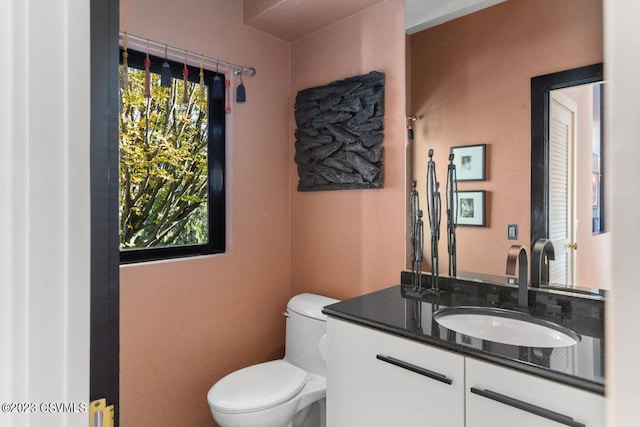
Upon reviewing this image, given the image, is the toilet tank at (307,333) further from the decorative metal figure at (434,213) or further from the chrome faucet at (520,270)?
the chrome faucet at (520,270)

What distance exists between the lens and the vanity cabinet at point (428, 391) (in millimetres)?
956

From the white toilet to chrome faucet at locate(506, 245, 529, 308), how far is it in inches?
35.6

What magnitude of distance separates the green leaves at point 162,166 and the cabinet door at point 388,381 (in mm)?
1030

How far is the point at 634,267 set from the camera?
0.25 m

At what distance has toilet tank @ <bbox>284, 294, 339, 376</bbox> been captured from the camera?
1953 mm

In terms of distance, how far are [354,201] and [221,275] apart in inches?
32.2

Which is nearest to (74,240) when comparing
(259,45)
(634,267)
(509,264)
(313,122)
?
(634,267)

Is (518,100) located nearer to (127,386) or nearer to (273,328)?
(273,328)

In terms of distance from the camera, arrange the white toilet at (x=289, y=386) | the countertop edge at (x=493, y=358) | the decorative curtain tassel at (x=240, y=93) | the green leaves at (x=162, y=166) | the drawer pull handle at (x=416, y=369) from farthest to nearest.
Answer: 1. the decorative curtain tassel at (x=240, y=93)
2. the green leaves at (x=162, y=166)
3. the white toilet at (x=289, y=386)
4. the drawer pull handle at (x=416, y=369)
5. the countertop edge at (x=493, y=358)

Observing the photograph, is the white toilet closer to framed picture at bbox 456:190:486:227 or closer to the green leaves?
the green leaves

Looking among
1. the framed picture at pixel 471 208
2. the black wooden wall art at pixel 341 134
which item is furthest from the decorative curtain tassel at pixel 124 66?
the framed picture at pixel 471 208

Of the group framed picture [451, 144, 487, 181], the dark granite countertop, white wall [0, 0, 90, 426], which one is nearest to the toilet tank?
the dark granite countertop

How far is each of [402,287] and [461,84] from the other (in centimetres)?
94

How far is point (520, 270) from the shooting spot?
147 cm
